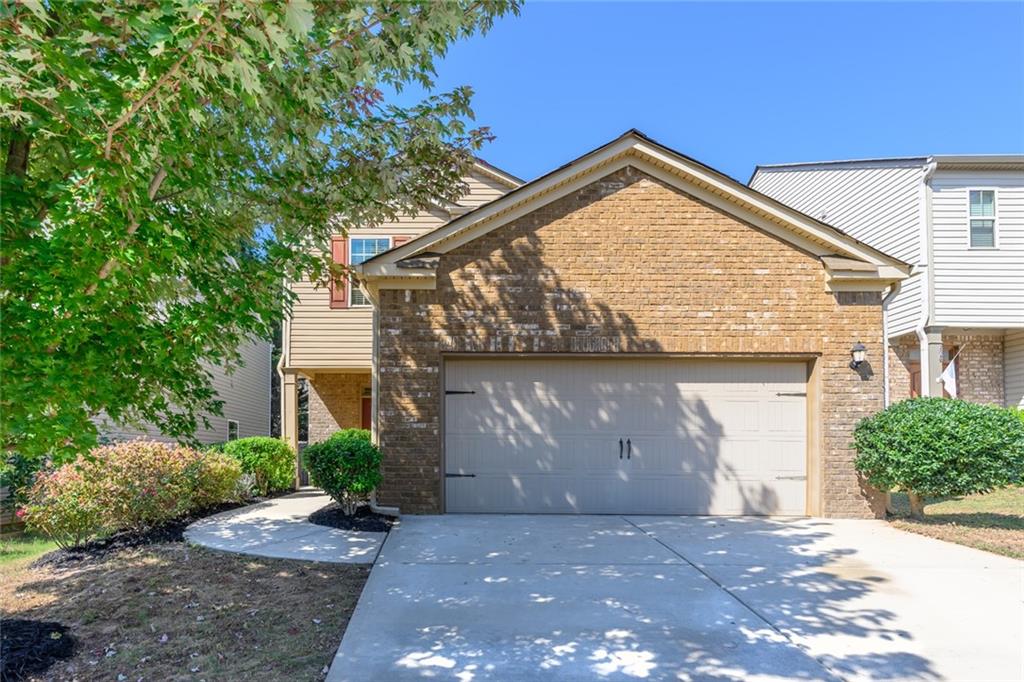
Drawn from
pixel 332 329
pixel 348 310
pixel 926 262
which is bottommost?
pixel 332 329

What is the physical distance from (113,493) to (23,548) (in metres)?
1.84

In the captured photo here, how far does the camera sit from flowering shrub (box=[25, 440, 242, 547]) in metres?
6.89

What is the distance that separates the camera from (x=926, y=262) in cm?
1302

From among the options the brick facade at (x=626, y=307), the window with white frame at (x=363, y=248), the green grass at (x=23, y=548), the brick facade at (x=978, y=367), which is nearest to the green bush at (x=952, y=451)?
the brick facade at (x=626, y=307)

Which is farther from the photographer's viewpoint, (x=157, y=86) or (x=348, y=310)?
(x=348, y=310)

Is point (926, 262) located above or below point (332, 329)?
above

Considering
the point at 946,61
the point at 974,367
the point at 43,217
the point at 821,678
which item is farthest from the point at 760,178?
the point at 43,217

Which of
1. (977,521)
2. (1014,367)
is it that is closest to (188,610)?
(977,521)

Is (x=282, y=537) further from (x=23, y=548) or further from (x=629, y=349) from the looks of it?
(x=629, y=349)

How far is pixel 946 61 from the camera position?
8297mm

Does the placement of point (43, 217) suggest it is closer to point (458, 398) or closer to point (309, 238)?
point (309, 238)

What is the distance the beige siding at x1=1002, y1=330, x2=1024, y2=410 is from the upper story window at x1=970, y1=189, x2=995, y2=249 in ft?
8.20

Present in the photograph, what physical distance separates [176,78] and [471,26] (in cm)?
334

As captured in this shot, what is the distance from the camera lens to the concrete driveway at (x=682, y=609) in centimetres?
381
